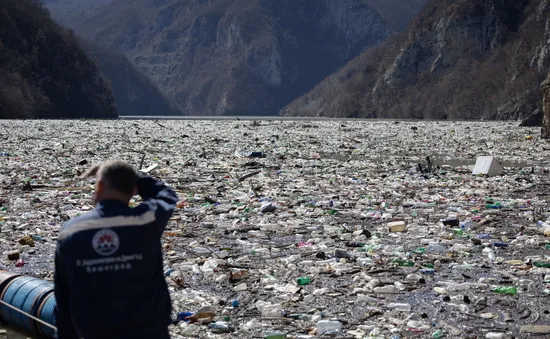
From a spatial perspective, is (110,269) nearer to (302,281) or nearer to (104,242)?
(104,242)

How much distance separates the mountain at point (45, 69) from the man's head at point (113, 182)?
73.1 m

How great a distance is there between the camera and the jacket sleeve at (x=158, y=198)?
3688 mm

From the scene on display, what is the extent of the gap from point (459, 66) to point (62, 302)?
126514mm

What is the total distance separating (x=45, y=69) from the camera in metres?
92.4

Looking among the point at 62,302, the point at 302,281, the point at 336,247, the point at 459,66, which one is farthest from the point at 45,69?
the point at 62,302

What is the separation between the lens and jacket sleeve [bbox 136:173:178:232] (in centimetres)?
369

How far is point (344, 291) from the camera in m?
6.10

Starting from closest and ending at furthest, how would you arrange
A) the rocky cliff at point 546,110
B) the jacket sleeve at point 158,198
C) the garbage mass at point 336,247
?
the jacket sleeve at point 158,198 → the garbage mass at point 336,247 → the rocky cliff at point 546,110

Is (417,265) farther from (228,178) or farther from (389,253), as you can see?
(228,178)

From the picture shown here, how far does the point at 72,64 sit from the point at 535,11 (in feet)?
236

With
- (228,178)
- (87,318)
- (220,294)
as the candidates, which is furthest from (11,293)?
(228,178)

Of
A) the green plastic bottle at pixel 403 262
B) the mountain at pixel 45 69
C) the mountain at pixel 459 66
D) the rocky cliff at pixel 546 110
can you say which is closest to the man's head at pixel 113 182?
the green plastic bottle at pixel 403 262

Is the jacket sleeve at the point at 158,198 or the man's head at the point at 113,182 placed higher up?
the man's head at the point at 113,182

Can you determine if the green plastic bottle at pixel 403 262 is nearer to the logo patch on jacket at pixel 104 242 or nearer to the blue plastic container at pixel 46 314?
the blue plastic container at pixel 46 314
